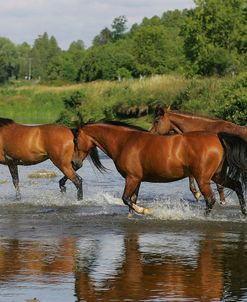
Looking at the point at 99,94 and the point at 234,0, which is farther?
the point at 234,0

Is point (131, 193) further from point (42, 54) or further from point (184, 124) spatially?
point (42, 54)

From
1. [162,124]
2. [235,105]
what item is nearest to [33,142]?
[162,124]

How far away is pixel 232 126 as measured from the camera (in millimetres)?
14664

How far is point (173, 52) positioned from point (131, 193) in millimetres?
73105

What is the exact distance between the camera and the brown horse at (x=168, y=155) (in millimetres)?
12516

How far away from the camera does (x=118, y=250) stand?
33.3ft

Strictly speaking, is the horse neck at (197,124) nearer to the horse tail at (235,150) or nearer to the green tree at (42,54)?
the horse tail at (235,150)

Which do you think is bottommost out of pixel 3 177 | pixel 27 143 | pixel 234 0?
pixel 3 177

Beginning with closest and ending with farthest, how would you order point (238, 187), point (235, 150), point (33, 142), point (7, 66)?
point (235, 150), point (238, 187), point (33, 142), point (7, 66)

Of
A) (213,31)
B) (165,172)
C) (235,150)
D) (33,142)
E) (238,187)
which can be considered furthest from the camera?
(213,31)

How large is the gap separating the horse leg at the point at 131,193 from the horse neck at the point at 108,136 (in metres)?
0.50

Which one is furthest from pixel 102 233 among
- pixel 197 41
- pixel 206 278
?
pixel 197 41

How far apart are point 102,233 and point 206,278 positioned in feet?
10.6

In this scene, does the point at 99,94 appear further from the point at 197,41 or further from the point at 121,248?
the point at 121,248
